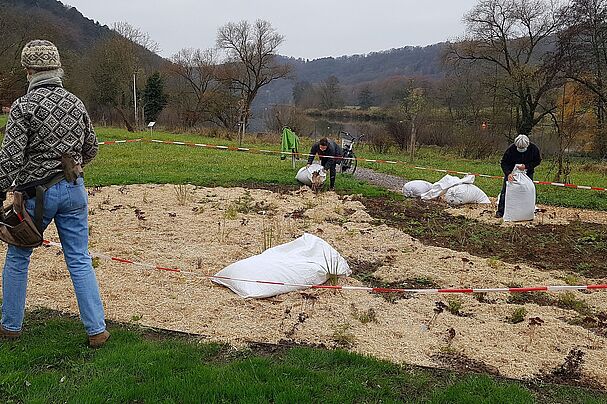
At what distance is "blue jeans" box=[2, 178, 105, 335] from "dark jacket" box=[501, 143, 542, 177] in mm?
6876

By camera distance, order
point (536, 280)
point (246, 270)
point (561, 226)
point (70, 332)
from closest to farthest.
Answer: point (70, 332)
point (246, 270)
point (536, 280)
point (561, 226)

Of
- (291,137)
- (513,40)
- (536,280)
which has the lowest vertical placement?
(536,280)

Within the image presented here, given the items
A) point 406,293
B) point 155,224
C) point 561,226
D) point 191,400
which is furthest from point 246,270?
point 561,226

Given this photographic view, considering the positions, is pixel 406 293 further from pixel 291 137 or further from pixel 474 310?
pixel 291 137

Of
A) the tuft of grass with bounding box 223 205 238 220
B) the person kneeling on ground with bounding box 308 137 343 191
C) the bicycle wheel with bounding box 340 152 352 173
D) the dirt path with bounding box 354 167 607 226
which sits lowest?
the dirt path with bounding box 354 167 607 226

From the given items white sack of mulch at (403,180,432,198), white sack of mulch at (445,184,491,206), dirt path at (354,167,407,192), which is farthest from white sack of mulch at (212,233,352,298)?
dirt path at (354,167,407,192)

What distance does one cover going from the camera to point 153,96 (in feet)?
127

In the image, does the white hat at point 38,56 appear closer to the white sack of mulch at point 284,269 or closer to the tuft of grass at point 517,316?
the white sack of mulch at point 284,269

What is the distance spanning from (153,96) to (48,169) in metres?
37.5

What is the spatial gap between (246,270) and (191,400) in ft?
6.22

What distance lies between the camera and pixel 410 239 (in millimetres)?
6719

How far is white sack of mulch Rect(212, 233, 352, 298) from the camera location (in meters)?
4.51

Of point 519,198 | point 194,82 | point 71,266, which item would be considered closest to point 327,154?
point 519,198

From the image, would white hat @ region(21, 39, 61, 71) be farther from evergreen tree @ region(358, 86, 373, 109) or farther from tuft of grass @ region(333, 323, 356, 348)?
evergreen tree @ region(358, 86, 373, 109)
